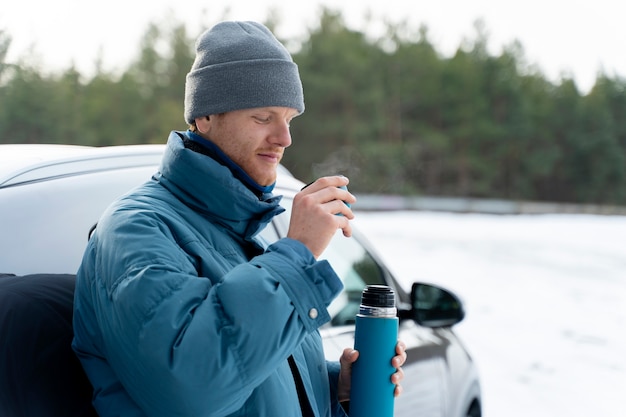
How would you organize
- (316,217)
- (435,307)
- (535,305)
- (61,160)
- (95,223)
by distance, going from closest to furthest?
(316,217), (95,223), (61,160), (435,307), (535,305)

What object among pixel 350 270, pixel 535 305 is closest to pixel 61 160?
pixel 350 270

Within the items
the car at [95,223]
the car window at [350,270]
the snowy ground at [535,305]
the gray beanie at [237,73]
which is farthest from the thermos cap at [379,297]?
the snowy ground at [535,305]

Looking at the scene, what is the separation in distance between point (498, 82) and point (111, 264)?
5944 cm

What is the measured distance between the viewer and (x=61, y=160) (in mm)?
2361

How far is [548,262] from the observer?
768 inches

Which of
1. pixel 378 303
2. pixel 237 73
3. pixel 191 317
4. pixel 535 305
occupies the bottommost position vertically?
pixel 535 305

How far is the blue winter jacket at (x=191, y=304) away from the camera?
148 centimetres

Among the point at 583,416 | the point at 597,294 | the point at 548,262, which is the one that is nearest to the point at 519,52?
the point at 548,262

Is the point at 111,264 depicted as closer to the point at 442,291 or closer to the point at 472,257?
the point at 442,291

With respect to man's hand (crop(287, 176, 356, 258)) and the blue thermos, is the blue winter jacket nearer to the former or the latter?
man's hand (crop(287, 176, 356, 258))

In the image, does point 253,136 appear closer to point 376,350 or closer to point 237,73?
point 237,73

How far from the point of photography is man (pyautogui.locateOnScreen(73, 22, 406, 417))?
1.49 meters

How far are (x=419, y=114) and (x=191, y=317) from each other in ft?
191

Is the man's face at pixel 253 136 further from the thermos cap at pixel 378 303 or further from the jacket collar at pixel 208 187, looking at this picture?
the thermos cap at pixel 378 303
